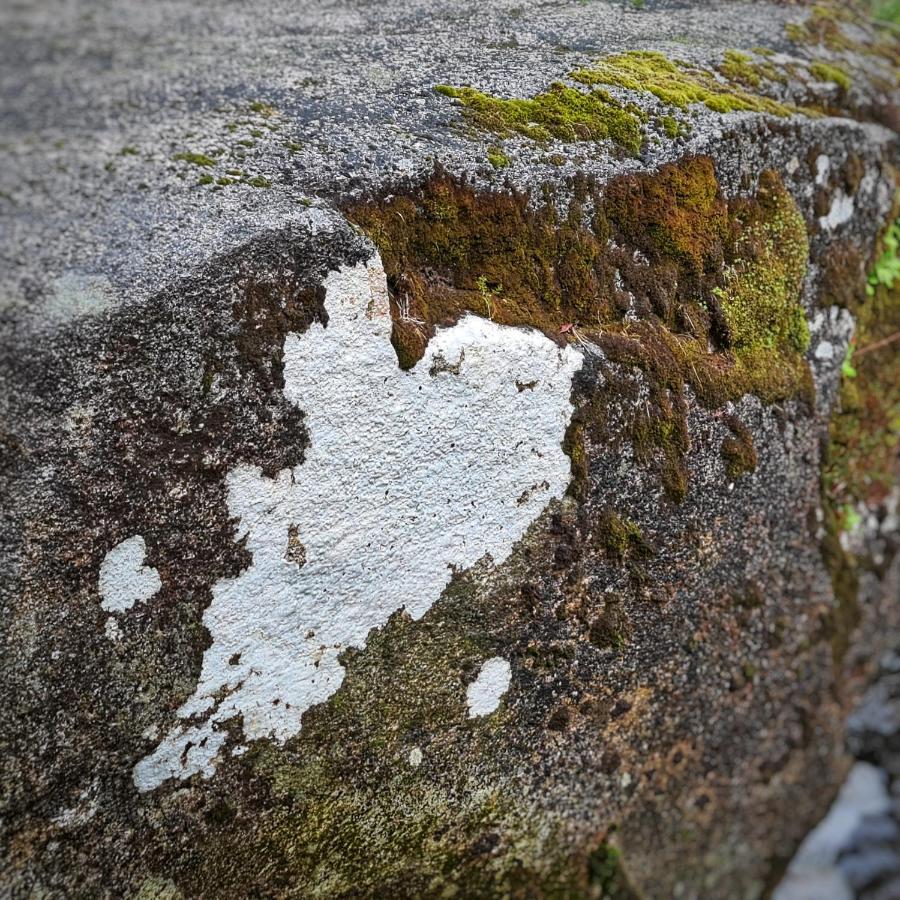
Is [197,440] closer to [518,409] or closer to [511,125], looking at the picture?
[518,409]

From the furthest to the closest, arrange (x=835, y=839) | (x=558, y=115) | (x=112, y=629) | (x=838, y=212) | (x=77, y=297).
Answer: (x=835, y=839), (x=838, y=212), (x=558, y=115), (x=112, y=629), (x=77, y=297)

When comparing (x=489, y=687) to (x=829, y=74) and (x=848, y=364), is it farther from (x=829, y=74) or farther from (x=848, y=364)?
(x=829, y=74)

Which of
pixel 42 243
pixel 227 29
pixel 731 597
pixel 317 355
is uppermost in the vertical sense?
pixel 227 29

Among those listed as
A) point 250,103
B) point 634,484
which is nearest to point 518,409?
point 634,484

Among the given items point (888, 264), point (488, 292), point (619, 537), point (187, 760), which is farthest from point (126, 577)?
point (888, 264)

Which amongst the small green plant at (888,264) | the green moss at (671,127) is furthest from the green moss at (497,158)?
the small green plant at (888,264)

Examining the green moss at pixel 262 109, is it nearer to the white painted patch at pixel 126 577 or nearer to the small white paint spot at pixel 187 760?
the white painted patch at pixel 126 577
